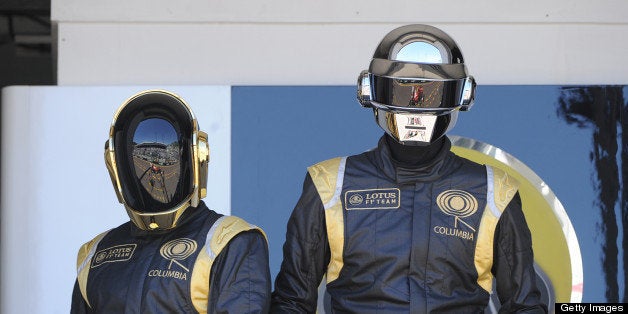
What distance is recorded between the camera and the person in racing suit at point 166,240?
123 inches

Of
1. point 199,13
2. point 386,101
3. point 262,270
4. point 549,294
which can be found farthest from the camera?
point 199,13

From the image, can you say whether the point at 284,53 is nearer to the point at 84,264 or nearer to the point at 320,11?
the point at 320,11

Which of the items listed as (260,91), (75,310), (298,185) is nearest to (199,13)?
(260,91)

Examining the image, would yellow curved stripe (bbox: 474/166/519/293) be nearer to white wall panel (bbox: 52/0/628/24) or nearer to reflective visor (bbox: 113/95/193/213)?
reflective visor (bbox: 113/95/193/213)

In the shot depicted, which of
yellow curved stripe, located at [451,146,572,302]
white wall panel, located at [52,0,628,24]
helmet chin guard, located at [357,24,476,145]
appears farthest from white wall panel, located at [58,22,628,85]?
helmet chin guard, located at [357,24,476,145]

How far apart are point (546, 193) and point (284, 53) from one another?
1312mm

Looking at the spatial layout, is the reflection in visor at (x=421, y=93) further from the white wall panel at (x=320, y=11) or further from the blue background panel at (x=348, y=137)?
the white wall panel at (x=320, y=11)

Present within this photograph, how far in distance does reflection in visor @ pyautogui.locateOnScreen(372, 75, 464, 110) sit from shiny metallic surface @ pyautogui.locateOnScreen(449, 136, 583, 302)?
1.72 m

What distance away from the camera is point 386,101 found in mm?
3375

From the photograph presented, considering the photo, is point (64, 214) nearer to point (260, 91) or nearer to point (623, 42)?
point (260, 91)

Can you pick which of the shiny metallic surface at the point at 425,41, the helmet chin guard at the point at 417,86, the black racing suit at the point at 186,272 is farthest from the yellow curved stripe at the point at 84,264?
the shiny metallic surface at the point at 425,41

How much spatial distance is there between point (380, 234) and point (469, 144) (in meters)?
1.91

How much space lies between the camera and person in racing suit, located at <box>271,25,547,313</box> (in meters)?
3.23

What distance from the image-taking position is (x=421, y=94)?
11.0ft
